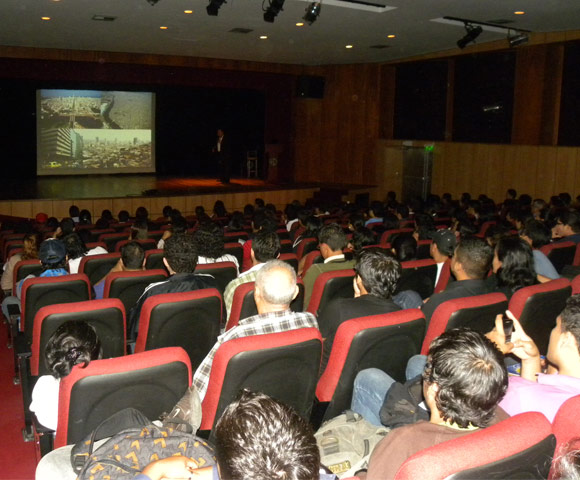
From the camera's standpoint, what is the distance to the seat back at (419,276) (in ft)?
14.6

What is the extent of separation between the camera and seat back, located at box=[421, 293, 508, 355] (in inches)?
114

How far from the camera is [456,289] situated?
137 inches

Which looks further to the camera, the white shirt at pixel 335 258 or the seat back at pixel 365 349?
the white shirt at pixel 335 258

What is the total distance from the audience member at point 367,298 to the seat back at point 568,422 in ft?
4.43

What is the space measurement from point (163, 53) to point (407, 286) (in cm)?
1111

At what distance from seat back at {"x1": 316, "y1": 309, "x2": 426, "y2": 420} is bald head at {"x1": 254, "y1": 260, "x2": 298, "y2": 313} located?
375 millimetres

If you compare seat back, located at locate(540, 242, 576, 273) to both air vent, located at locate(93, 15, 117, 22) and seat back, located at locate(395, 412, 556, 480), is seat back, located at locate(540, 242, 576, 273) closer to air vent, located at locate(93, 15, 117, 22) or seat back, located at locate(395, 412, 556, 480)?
seat back, located at locate(395, 412, 556, 480)

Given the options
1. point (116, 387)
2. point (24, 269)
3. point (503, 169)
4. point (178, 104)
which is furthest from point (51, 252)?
point (178, 104)

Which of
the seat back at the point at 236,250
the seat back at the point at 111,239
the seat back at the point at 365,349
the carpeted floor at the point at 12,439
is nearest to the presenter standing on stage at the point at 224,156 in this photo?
the seat back at the point at 111,239

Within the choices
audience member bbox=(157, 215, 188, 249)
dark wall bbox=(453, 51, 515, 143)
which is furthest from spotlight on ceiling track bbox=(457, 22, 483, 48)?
audience member bbox=(157, 215, 188, 249)

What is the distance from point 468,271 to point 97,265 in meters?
3.12

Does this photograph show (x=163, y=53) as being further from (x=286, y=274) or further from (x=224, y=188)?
(x=286, y=274)

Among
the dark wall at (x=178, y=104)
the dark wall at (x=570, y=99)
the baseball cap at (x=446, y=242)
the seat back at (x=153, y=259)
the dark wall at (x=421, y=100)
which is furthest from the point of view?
the dark wall at (x=421, y=100)

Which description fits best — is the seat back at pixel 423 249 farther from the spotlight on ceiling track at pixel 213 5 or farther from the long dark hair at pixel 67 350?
the spotlight on ceiling track at pixel 213 5
